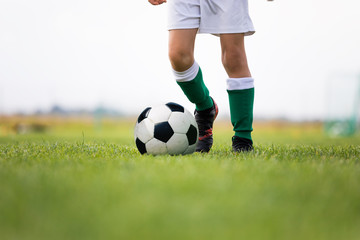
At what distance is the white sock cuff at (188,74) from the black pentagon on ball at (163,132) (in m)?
0.56

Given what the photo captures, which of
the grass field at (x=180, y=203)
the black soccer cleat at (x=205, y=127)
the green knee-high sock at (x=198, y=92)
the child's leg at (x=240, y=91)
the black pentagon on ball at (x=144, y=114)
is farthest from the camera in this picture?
the black soccer cleat at (x=205, y=127)

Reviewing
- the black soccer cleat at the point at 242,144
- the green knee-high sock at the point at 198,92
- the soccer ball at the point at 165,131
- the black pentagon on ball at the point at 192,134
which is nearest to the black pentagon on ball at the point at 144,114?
the soccer ball at the point at 165,131

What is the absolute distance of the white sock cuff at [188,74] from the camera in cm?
286

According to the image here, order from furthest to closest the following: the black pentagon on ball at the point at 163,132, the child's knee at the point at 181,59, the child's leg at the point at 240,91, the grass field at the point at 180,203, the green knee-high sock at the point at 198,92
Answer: the green knee-high sock at the point at 198,92, the child's leg at the point at 240,91, the child's knee at the point at 181,59, the black pentagon on ball at the point at 163,132, the grass field at the point at 180,203

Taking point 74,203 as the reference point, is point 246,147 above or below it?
below

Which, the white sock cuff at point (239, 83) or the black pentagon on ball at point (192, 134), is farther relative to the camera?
the white sock cuff at point (239, 83)

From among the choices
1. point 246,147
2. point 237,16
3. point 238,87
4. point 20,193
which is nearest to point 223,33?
point 237,16

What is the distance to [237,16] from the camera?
8.93ft

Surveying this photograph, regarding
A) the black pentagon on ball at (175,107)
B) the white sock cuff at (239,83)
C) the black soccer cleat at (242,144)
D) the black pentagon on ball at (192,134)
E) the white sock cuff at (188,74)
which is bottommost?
the black soccer cleat at (242,144)

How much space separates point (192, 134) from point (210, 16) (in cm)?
93

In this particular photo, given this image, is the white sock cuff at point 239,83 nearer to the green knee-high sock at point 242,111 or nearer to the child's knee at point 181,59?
the green knee-high sock at point 242,111

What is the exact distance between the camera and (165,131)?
2.48m

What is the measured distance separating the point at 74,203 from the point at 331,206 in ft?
2.89

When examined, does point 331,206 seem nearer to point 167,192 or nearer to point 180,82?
point 167,192
